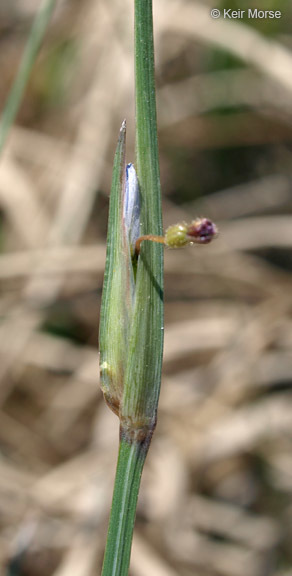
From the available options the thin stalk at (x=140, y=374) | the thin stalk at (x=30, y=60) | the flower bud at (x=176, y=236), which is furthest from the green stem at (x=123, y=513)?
the thin stalk at (x=30, y=60)

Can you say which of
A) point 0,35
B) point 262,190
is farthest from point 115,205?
point 0,35

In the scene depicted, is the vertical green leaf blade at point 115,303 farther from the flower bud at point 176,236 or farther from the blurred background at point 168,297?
the blurred background at point 168,297

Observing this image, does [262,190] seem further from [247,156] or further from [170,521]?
[170,521]

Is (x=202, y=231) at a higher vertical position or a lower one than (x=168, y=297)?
lower

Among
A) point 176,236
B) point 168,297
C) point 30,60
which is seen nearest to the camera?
point 176,236

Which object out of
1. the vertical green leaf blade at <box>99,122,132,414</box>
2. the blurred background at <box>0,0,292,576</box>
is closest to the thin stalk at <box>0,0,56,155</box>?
the vertical green leaf blade at <box>99,122,132,414</box>

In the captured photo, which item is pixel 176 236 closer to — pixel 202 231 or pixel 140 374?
pixel 202 231

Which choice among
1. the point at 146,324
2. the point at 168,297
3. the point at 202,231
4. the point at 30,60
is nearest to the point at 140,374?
the point at 146,324
